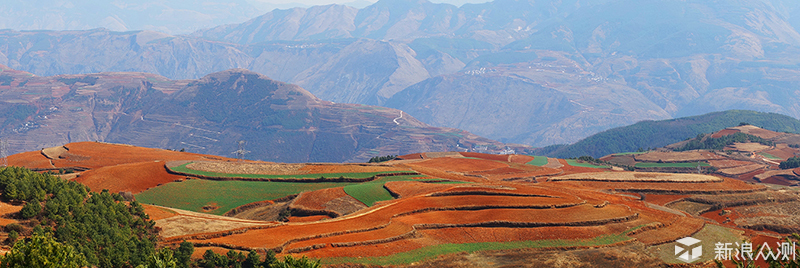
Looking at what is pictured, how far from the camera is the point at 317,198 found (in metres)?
79.1

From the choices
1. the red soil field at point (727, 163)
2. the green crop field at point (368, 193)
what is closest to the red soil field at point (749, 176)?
the red soil field at point (727, 163)

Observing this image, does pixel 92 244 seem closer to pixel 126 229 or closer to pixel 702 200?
pixel 126 229

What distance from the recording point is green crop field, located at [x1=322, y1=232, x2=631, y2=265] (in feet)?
157

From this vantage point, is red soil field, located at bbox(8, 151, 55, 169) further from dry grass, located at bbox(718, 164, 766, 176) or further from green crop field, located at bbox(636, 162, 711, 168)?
dry grass, located at bbox(718, 164, 766, 176)

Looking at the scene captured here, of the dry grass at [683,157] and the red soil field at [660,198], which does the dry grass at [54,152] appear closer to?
the red soil field at [660,198]

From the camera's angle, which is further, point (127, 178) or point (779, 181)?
point (779, 181)

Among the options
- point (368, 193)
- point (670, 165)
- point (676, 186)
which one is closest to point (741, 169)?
point (670, 165)

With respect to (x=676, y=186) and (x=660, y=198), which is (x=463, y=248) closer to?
(x=660, y=198)

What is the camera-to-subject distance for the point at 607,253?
52.4 metres

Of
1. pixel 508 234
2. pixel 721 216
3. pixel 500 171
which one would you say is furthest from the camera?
pixel 500 171

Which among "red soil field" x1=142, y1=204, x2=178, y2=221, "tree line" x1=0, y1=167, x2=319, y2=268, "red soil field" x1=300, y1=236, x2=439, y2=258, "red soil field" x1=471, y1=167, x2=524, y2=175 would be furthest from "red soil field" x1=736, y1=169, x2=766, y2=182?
"tree line" x1=0, y1=167, x2=319, y2=268

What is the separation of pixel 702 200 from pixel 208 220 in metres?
71.5

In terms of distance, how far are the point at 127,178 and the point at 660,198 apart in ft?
276

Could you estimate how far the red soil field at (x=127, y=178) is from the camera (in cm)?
8875
